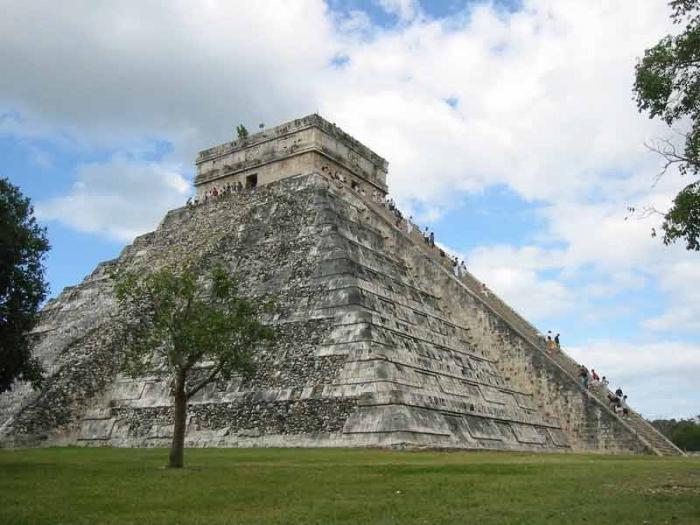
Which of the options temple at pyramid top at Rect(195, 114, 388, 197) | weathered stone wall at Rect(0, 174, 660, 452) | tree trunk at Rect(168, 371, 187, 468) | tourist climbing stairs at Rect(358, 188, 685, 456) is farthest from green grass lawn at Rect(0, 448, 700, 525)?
temple at pyramid top at Rect(195, 114, 388, 197)

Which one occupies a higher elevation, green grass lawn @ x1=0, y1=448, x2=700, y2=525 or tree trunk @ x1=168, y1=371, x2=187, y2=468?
tree trunk @ x1=168, y1=371, x2=187, y2=468

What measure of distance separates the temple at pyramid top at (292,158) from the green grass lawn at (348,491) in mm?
15993

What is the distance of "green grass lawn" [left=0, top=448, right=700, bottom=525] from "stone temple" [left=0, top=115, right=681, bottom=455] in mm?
2902

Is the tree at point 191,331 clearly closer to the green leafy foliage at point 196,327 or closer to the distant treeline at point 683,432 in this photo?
the green leafy foliage at point 196,327

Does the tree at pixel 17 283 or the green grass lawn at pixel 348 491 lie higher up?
the tree at pixel 17 283

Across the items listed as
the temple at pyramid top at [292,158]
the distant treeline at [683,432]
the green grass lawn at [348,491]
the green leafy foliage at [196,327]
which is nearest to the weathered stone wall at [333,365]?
the temple at pyramid top at [292,158]

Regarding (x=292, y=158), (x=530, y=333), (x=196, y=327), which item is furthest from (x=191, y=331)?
(x=292, y=158)

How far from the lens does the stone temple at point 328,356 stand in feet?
56.7

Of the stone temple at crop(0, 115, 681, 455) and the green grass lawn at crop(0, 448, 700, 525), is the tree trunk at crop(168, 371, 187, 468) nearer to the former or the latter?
the green grass lawn at crop(0, 448, 700, 525)

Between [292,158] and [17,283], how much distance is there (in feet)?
50.7

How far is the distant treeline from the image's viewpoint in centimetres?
3962

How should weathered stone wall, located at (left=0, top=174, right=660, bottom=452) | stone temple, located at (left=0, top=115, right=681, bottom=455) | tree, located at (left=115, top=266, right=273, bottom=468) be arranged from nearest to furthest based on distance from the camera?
tree, located at (left=115, top=266, right=273, bottom=468)
weathered stone wall, located at (left=0, top=174, right=660, bottom=452)
stone temple, located at (left=0, top=115, right=681, bottom=455)

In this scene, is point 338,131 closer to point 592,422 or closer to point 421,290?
point 421,290

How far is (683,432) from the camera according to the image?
42031 millimetres
